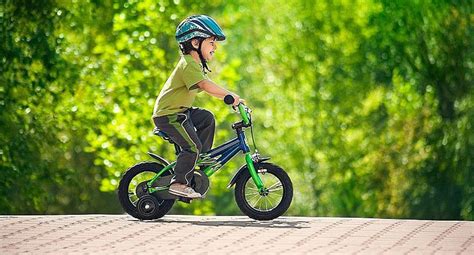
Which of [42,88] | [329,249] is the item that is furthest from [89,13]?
[329,249]

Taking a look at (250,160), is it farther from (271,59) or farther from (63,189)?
(271,59)

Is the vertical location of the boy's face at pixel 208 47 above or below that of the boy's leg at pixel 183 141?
above

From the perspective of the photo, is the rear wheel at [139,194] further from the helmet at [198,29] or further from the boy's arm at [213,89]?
the helmet at [198,29]

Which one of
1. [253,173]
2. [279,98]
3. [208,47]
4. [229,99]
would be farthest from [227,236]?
[279,98]

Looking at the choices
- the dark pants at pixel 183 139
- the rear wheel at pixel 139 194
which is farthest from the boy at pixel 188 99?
the rear wheel at pixel 139 194

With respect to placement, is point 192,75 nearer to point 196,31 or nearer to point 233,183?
point 196,31

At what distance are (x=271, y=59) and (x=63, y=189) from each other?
878cm

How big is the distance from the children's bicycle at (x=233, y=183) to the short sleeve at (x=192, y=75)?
43 cm

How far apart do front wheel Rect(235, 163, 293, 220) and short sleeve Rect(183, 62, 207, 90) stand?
3.09ft

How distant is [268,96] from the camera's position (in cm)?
3784

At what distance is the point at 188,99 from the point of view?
11391mm

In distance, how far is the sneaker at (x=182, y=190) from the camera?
11320 mm

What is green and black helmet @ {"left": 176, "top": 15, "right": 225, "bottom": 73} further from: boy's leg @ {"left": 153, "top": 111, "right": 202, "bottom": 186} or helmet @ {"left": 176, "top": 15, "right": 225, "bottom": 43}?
boy's leg @ {"left": 153, "top": 111, "right": 202, "bottom": 186}

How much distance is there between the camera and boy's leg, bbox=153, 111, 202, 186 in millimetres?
11328
